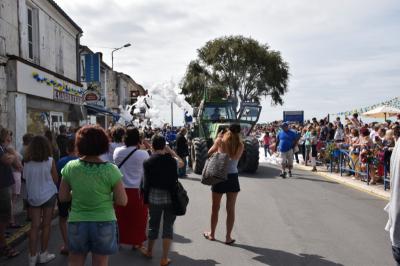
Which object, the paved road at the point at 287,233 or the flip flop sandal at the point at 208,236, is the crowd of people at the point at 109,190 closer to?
the flip flop sandal at the point at 208,236

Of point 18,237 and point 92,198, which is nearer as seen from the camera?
point 92,198

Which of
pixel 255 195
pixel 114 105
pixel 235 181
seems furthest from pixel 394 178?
pixel 114 105

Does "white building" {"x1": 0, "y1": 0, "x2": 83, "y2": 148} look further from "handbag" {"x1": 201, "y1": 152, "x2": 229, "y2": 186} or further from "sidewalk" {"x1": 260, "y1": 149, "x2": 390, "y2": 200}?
"sidewalk" {"x1": 260, "y1": 149, "x2": 390, "y2": 200}

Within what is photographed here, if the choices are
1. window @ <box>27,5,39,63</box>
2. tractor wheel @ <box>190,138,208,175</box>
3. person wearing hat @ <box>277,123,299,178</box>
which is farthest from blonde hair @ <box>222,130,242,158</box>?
window @ <box>27,5,39,63</box>

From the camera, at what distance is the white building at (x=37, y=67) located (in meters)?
12.9

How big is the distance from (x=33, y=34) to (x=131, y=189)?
1243 centimetres

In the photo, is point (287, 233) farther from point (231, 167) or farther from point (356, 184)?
point (356, 184)

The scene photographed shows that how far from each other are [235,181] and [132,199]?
60.0 inches

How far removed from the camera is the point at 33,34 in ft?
52.7

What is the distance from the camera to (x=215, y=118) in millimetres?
16703

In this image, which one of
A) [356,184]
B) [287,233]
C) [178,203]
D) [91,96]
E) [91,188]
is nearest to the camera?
[91,188]

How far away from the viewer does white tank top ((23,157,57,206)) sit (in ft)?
17.2

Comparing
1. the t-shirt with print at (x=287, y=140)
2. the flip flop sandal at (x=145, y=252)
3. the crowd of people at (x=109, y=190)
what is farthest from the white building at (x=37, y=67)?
the flip flop sandal at (x=145, y=252)

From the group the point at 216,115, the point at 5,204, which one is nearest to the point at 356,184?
the point at 216,115
